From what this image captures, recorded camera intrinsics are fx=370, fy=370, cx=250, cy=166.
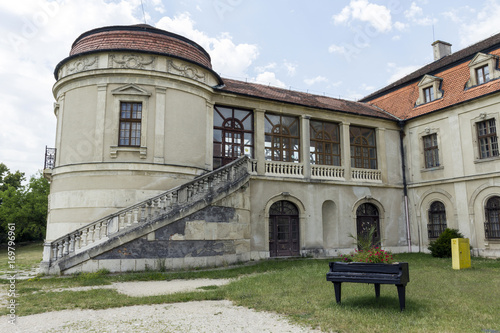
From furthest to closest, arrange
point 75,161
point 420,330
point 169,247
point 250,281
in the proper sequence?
point 75,161 → point 169,247 → point 250,281 → point 420,330

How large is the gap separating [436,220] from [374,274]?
15.5 m

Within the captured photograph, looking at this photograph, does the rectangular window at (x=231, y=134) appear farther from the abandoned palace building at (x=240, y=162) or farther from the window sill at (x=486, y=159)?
the window sill at (x=486, y=159)

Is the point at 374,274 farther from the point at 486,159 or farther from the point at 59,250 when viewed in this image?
the point at 486,159

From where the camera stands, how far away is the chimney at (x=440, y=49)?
82.1 ft

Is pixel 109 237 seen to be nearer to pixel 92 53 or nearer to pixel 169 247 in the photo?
pixel 169 247

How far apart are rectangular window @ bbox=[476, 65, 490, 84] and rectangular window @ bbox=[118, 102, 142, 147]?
16.4 m

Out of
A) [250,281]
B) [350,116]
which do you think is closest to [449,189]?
[350,116]

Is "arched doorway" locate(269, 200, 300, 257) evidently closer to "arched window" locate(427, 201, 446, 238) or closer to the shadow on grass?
"arched window" locate(427, 201, 446, 238)

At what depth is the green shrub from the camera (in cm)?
1700

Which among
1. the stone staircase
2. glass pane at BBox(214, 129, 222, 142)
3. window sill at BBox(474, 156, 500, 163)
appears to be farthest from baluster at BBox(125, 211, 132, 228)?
window sill at BBox(474, 156, 500, 163)

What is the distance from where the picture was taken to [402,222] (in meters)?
20.9

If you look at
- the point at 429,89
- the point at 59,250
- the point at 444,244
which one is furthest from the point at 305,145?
the point at 59,250

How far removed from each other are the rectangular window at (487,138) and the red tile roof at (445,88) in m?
1.44

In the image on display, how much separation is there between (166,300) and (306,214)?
11.4m
